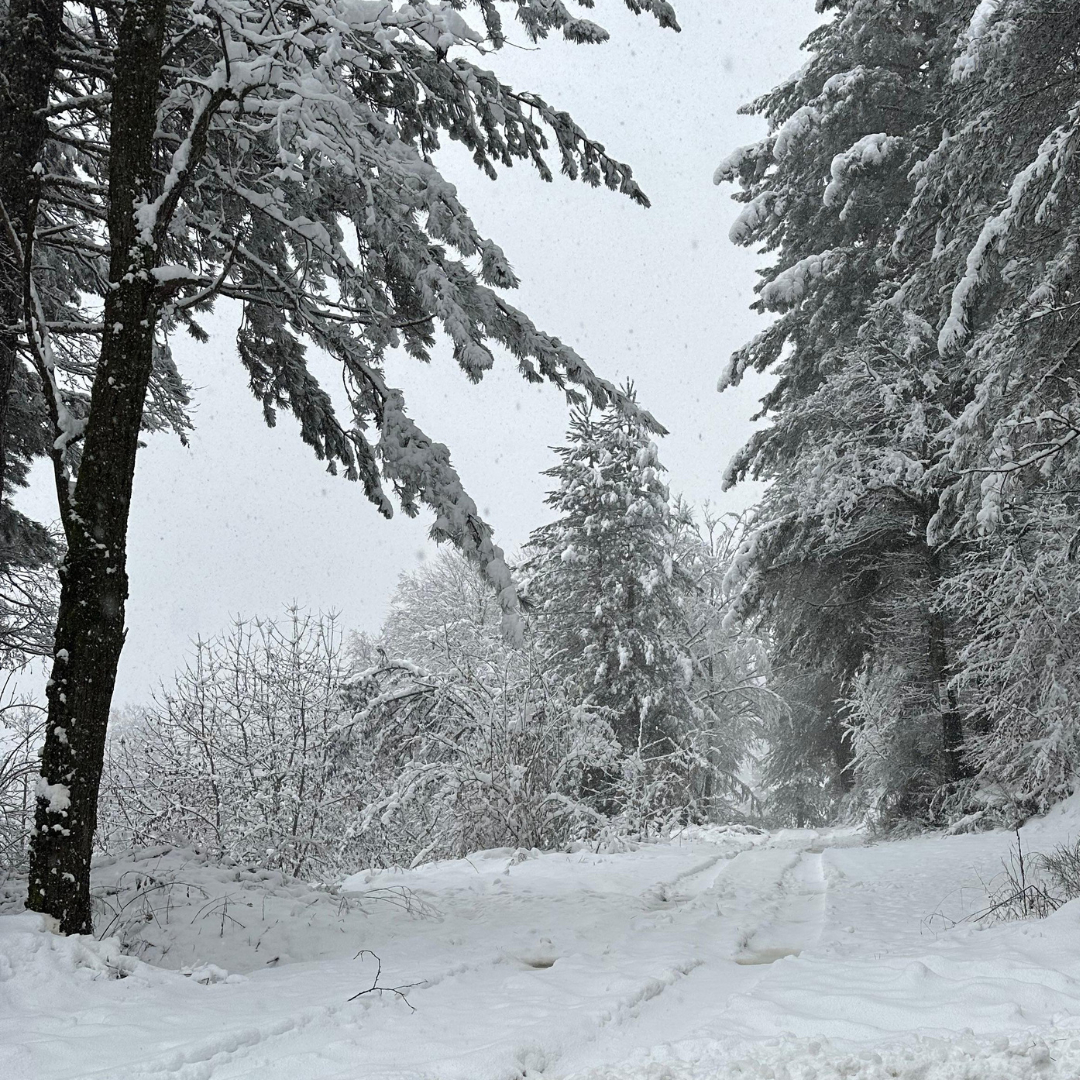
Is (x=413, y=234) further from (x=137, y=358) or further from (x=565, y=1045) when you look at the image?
(x=565, y=1045)

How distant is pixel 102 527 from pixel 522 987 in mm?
3232

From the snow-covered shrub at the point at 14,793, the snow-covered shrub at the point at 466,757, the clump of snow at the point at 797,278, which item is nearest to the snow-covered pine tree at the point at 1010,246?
the clump of snow at the point at 797,278

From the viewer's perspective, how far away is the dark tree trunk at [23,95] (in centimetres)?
475

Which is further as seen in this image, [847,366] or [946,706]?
[847,366]

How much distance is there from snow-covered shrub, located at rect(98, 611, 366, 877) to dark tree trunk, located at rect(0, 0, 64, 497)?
481 centimetres

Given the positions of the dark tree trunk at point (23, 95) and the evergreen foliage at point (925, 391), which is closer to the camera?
the dark tree trunk at point (23, 95)

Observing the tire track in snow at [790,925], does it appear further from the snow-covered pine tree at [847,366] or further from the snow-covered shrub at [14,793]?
the snow-covered pine tree at [847,366]

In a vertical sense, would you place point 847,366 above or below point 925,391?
above

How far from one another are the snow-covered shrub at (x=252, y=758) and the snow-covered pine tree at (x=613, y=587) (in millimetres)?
8014

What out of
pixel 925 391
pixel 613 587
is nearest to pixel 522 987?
pixel 925 391

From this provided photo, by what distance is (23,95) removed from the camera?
484 cm

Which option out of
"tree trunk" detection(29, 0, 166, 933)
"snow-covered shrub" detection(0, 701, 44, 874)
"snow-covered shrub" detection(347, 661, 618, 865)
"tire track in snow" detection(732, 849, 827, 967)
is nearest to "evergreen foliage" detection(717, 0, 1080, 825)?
"tire track in snow" detection(732, 849, 827, 967)

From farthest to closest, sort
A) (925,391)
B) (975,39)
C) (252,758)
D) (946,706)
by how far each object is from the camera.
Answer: (925,391) → (946,706) → (252,758) → (975,39)

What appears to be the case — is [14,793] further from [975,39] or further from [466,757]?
[975,39]
